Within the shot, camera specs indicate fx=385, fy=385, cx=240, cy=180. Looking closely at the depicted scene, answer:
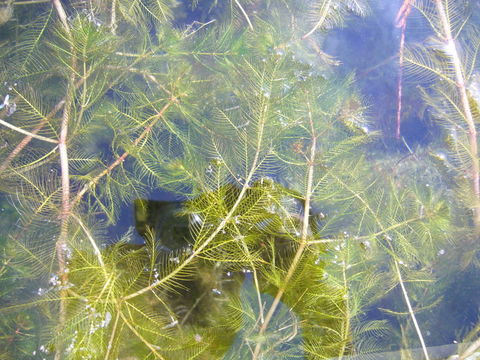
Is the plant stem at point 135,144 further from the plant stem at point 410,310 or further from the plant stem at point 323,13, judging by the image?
the plant stem at point 410,310

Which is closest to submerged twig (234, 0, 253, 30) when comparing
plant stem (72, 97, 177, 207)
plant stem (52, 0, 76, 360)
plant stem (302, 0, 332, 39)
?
plant stem (302, 0, 332, 39)

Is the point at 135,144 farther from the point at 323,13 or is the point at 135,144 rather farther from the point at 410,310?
the point at 410,310

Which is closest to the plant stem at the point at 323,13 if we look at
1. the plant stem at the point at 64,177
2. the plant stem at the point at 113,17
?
the plant stem at the point at 113,17

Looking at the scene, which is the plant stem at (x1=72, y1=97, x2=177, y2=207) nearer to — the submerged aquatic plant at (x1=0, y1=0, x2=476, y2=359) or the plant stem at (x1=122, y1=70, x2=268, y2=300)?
the submerged aquatic plant at (x1=0, y1=0, x2=476, y2=359)

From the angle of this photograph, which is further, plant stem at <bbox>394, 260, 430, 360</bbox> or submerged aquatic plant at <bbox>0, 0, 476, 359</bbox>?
plant stem at <bbox>394, 260, 430, 360</bbox>

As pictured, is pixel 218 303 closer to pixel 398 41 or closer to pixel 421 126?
pixel 421 126

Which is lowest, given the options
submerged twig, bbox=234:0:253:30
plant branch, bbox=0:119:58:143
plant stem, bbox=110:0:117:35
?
plant branch, bbox=0:119:58:143

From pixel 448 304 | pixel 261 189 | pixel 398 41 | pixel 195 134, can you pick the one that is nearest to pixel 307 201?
pixel 261 189
